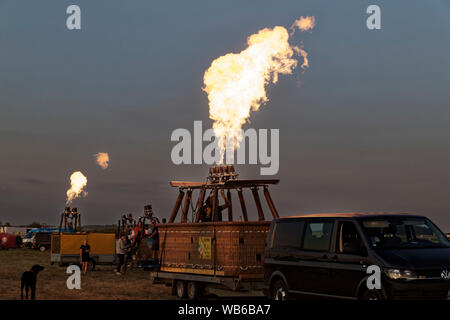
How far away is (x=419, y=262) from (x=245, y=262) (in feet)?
22.0

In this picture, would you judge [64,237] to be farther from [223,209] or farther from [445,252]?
[445,252]

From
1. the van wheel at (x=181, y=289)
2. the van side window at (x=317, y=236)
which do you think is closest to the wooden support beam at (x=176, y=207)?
the van wheel at (x=181, y=289)

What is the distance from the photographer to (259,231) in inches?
745

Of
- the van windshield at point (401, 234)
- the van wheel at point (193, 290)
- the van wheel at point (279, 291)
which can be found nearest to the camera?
the van windshield at point (401, 234)

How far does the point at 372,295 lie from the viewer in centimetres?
1326

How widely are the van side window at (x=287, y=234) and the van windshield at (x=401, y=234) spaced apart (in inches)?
81.2

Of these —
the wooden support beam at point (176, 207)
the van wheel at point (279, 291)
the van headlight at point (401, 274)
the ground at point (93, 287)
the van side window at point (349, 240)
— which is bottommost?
the ground at point (93, 287)

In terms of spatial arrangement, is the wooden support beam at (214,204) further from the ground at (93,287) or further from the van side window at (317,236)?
the van side window at (317,236)

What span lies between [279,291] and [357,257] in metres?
3.15

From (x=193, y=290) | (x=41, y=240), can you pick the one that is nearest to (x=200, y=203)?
(x=193, y=290)

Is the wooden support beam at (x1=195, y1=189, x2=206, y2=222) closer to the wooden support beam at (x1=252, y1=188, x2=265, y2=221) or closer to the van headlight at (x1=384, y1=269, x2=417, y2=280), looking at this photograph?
the wooden support beam at (x1=252, y1=188, x2=265, y2=221)

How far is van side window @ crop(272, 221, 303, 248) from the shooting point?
15.9m

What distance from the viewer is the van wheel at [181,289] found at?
69.5 feet

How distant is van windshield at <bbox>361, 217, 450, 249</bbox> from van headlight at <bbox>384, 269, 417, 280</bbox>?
0.80 metres
